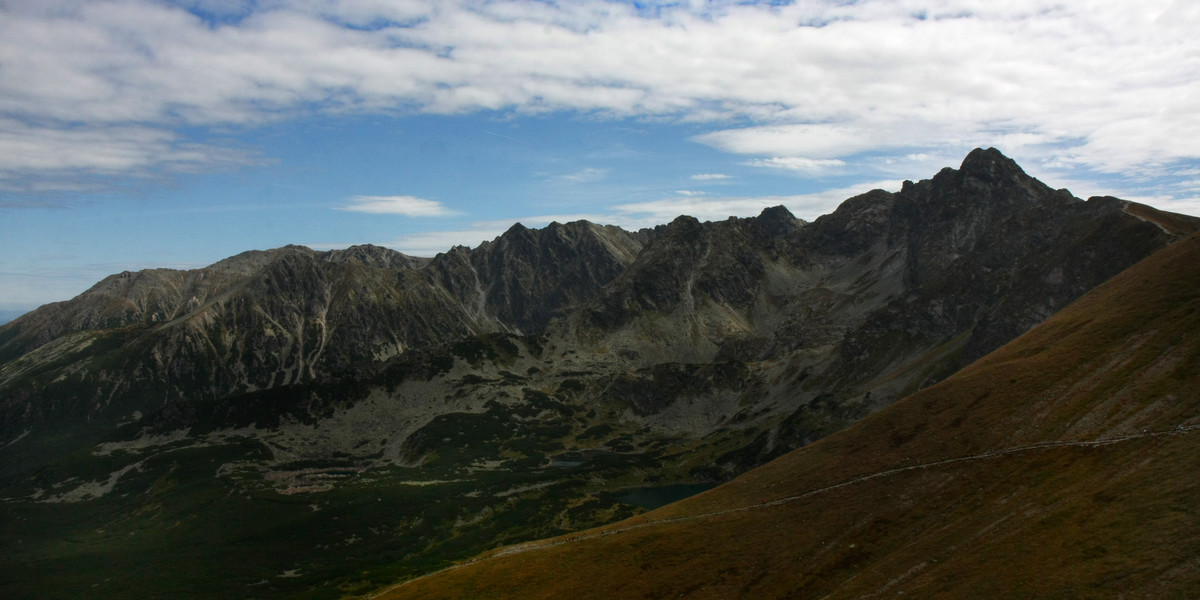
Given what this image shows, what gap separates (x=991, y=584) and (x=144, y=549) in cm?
22194

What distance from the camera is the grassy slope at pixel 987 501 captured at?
58969mm

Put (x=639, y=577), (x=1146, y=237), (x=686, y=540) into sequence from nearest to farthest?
(x=639, y=577) → (x=686, y=540) → (x=1146, y=237)

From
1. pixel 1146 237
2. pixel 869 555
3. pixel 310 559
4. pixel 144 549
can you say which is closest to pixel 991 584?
pixel 869 555

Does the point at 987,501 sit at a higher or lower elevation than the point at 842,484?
higher

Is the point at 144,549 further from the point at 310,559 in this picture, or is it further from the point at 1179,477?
the point at 1179,477

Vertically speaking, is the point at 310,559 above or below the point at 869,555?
below

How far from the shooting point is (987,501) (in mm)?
77812

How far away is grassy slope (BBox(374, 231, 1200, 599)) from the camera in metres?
59.0

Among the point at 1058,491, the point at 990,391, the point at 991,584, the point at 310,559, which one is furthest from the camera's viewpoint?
the point at 310,559

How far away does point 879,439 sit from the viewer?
11106 cm

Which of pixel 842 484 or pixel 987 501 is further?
pixel 842 484

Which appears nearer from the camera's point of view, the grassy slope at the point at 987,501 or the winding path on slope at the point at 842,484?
the grassy slope at the point at 987,501

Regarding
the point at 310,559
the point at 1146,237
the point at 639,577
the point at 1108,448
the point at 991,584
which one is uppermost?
the point at 1146,237

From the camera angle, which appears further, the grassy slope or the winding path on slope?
the winding path on slope
